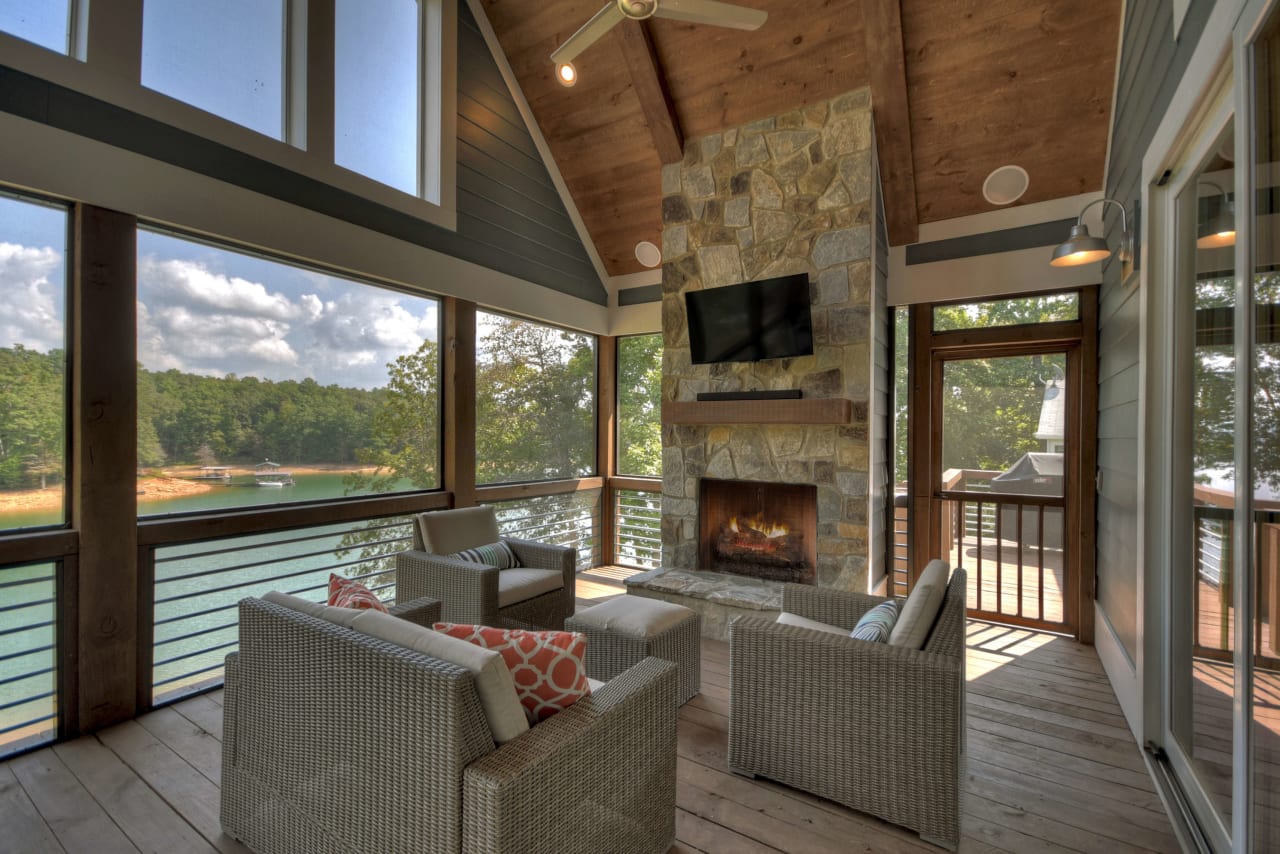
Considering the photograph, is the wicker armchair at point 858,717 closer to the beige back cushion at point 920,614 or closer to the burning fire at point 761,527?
the beige back cushion at point 920,614

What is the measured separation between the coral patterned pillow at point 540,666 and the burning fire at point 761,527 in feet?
9.06

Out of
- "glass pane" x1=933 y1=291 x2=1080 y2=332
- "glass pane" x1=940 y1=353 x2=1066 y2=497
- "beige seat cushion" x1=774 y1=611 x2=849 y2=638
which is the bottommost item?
"beige seat cushion" x1=774 y1=611 x2=849 y2=638

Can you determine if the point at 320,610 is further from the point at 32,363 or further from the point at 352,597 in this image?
the point at 32,363

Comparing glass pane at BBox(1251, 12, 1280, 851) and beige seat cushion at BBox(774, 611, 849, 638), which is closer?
glass pane at BBox(1251, 12, 1280, 851)

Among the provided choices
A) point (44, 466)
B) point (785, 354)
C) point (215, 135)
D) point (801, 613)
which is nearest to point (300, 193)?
point (215, 135)

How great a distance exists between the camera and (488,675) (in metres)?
1.43

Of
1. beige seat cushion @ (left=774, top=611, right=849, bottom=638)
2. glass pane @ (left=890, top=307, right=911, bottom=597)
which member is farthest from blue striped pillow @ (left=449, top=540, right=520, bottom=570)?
glass pane @ (left=890, top=307, right=911, bottom=597)

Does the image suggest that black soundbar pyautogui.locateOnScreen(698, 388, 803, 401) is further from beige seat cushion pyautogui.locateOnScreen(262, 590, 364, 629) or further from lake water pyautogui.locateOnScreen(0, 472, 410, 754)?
beige seat cushion pyautogui.locateOnScreen(262, 590, 364, 629)

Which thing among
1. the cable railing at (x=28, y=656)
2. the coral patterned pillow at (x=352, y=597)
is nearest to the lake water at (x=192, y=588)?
the cable railing at (x=28, y=656)

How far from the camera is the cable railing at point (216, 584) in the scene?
117 inches

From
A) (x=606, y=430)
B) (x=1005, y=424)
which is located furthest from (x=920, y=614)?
(x=606, y=430)

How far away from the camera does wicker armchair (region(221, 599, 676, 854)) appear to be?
4.47ft

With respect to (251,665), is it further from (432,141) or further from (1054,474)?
(1054,474)

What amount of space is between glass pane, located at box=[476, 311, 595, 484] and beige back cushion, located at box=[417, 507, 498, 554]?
1.97 ft
